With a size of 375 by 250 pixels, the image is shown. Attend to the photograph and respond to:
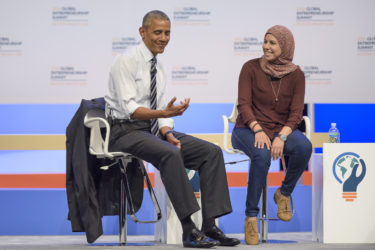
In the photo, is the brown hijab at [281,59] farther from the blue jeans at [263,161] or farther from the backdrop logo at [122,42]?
the backdrop logo at [122,42]

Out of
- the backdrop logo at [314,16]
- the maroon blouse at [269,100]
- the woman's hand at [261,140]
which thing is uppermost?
the backdrop logo at [314,16]

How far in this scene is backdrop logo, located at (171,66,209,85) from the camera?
519 centimetres

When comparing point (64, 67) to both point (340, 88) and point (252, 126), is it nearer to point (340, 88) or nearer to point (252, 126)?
point (252, 126)

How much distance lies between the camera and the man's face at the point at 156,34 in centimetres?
373

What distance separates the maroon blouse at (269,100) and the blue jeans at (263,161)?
11 centimetres

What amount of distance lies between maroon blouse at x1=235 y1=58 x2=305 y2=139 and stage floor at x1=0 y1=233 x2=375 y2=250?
74 cm

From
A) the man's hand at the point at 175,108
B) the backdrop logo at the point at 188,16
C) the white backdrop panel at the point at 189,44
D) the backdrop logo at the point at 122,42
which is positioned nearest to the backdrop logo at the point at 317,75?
the white backdrop panel at the point at 189,44

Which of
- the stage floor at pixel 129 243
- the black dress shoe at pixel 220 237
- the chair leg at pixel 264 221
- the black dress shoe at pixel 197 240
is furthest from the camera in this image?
the chair leg at pixel 264 221

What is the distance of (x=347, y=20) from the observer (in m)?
5.32

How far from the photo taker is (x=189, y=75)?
5207 mm

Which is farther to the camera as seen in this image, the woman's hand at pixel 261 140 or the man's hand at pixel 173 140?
the woman's hand at pixel 261 140

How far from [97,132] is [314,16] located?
2.48 meters

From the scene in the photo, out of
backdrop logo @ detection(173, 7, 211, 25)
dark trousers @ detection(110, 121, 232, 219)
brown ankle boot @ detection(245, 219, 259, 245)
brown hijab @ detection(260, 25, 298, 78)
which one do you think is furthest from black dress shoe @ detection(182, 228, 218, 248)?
backdrop logo @ detection(173, 7, 211, 25)

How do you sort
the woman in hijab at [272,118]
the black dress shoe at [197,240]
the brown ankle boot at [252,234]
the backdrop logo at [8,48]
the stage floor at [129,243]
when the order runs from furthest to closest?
the backdrop logo at [8,48], the woman in hijab at [272,118], the brown ankle boot at [252,234], the stage floor at [129,243], the black dress shoe at [197,240]
